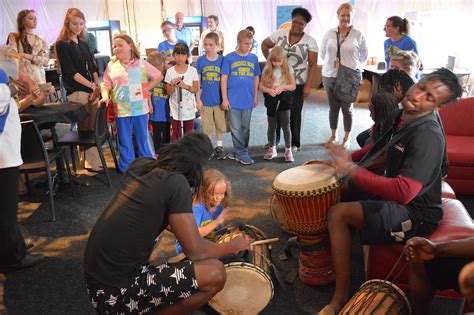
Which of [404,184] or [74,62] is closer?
[404,184]

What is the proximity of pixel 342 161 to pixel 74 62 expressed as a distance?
3.56 m

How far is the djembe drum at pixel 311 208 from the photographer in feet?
8.16

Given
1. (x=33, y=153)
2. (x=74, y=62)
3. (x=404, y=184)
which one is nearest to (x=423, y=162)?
(x=404, y=184)

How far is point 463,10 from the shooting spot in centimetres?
954

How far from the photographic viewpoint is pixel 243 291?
7.55 feet

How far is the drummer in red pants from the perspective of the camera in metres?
2.18

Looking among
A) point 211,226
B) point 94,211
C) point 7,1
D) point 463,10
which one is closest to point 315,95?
point 463,10

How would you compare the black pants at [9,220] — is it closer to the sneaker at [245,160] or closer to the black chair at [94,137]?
the black chair at [94,137]

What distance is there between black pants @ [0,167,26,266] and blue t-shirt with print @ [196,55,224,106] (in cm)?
249

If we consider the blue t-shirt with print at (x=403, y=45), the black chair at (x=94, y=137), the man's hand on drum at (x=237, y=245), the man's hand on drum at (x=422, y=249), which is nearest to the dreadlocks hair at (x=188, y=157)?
the man's hand on drum at (x=237, y=245)

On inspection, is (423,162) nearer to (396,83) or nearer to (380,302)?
(380,302)

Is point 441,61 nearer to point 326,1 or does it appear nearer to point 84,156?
point 326,1

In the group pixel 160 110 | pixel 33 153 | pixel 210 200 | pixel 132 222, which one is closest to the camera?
pixel 132 222

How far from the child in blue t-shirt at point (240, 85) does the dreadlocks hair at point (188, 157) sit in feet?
9.23
